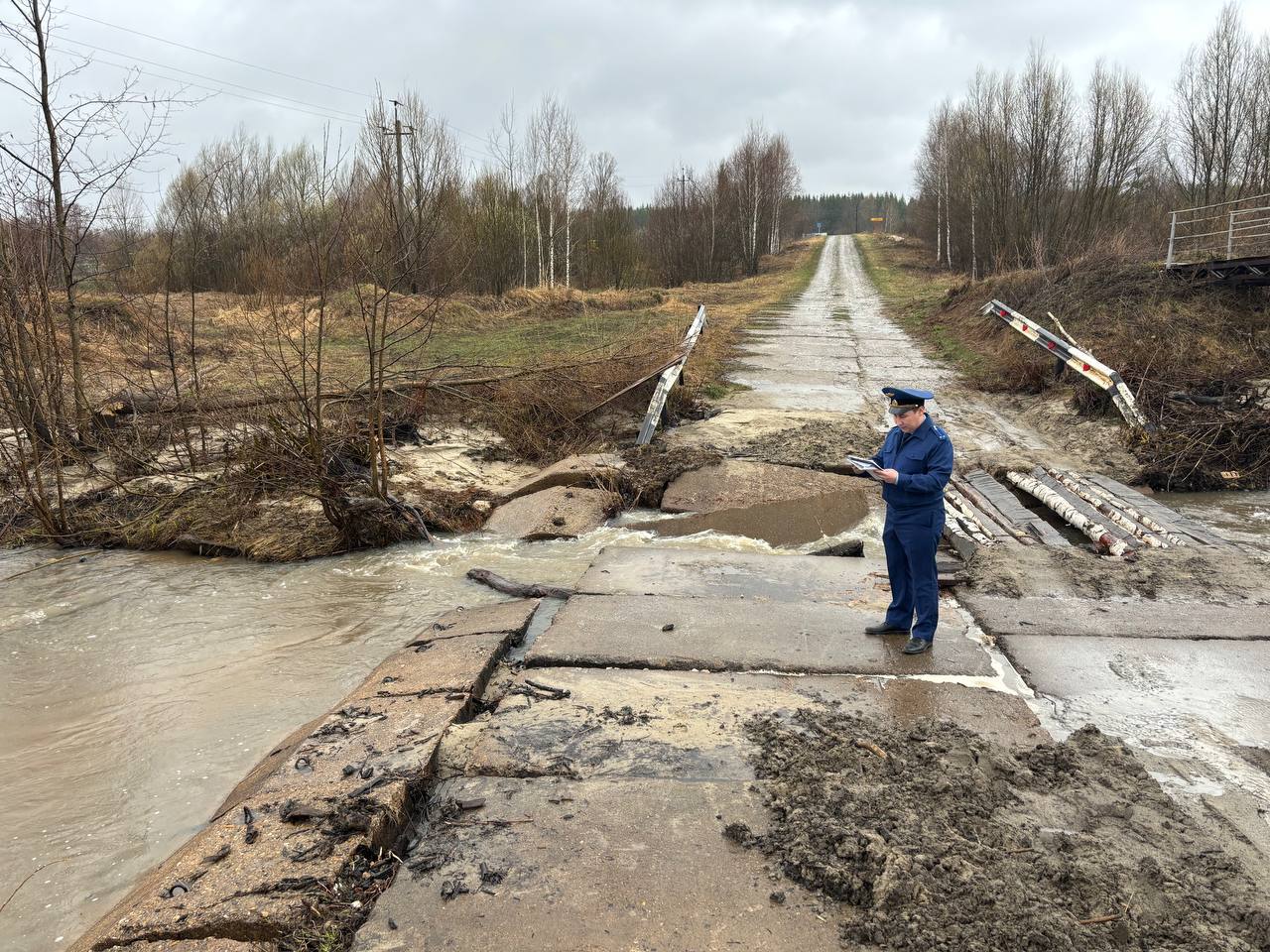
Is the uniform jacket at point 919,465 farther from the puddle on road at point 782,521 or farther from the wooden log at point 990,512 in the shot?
the puddle on road at point 782,521

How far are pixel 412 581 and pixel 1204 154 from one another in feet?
102

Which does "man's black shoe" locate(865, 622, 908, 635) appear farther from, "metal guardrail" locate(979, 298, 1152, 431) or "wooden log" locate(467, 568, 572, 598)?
"metal guardrail" locate(979, 298, 1152, 431)

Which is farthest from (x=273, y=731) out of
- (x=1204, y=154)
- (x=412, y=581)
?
(x=1204, y=154)

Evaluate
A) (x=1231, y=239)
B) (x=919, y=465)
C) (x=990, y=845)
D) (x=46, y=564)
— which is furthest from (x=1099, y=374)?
(x=46, y=564)

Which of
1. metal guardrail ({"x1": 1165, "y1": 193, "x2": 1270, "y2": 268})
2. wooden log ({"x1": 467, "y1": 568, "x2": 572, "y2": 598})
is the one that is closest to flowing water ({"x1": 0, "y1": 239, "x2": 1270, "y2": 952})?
wooden log ({"x1": 467, "y1": 568, "x2": 572, "y2": 598})

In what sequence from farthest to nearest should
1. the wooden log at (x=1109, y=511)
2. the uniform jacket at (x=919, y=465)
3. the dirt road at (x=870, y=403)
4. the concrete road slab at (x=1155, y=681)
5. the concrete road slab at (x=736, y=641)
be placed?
the dirt road at (x=870, y=403), the wooden log at (x=1109, y=511), the concrete road slab at (x=736, y=641), the uniform jacket at (x=919, y=465), the concrete road slab at (x=1155, y=681)

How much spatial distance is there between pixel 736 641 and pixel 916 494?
1.38m

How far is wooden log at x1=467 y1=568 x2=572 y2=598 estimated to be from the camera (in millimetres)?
6113

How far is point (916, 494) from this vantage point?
439 cm

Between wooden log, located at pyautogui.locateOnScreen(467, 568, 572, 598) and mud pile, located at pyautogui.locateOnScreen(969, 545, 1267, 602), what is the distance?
10.1ft

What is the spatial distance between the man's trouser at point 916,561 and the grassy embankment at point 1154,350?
5.55m

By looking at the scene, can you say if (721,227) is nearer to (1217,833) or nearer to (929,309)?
(929,309)

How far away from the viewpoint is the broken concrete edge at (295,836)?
269 centimetres

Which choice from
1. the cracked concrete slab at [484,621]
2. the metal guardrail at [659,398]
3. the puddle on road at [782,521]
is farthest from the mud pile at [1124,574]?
the metal guardrail at [659,398]
